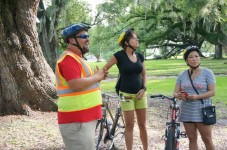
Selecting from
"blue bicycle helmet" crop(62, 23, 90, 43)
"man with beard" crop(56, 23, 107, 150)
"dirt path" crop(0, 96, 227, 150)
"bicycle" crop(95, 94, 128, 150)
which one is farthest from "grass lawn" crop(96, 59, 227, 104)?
"man with beard" crop(56, 23, 107, 150)

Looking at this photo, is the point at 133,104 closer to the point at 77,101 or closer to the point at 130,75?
the point at 130,75

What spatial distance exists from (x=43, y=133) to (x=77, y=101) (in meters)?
4.21

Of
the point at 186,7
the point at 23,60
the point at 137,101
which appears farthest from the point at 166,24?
the point at 137,101

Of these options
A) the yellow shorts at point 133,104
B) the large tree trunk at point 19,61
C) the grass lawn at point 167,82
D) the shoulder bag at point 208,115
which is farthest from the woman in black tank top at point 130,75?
the large tree trunk at point 19,61

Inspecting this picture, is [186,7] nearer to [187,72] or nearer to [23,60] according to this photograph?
[23,60]

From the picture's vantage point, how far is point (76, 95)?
3346 millimetres

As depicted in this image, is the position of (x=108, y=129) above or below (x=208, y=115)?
below

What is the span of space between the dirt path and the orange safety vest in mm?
3149

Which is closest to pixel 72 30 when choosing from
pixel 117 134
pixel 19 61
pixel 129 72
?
pixel 129 72

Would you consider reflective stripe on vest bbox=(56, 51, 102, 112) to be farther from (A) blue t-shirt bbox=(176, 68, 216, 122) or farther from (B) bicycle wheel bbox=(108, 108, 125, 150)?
(B) bicycle wheel bbox=(108, 108, 125, 150)

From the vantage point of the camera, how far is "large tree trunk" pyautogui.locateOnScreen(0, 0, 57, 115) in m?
8.50

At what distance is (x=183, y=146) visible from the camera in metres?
6.68

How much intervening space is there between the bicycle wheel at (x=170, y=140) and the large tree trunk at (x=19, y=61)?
4.69m

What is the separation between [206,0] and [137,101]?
21455 millimetres
